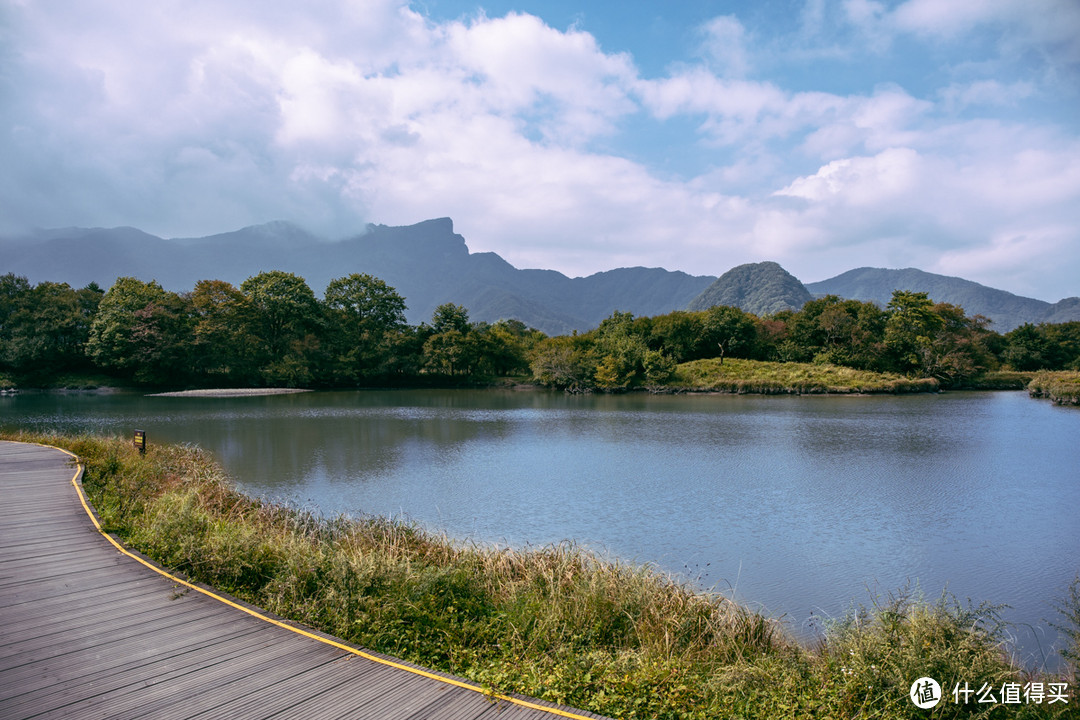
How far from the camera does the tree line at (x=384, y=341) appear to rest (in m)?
46.7

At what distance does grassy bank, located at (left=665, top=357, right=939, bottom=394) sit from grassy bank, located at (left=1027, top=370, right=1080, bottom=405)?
6.71 metres

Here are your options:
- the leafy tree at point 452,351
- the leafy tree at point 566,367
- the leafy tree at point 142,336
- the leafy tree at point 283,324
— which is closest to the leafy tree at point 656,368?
the leafy tree at point 566,367

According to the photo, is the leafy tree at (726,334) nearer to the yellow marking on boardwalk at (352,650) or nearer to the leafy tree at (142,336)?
the leafy tree at (142,336)

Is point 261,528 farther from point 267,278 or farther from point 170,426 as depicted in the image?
point 267,278

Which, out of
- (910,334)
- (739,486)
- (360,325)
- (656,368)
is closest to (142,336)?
(360,325)

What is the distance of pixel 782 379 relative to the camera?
48031 millimetres

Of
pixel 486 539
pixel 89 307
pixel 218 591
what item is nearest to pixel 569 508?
pixel 486 539

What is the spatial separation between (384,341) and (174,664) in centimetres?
5368

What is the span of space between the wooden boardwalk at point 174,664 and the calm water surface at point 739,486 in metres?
4.86

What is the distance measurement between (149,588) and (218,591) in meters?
0.71

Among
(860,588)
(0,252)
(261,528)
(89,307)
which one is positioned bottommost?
(860,588)

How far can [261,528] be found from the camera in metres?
7.95

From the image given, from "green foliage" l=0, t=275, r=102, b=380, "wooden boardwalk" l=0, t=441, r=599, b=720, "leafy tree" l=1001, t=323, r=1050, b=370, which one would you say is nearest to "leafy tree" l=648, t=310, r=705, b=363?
"leafy tree" l=1001, t=323, r=1050, b=370

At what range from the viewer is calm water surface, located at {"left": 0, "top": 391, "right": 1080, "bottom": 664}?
827 centimetres
